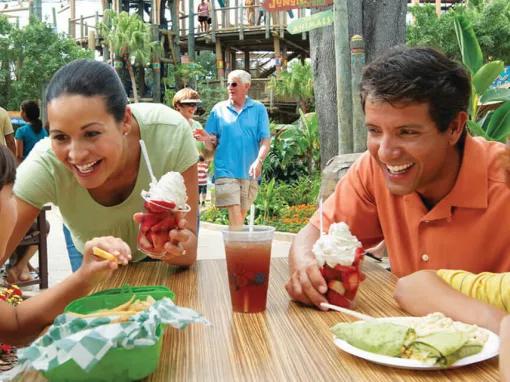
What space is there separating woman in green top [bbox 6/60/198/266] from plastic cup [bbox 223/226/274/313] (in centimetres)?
28

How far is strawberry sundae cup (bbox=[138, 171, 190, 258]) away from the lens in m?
1.77

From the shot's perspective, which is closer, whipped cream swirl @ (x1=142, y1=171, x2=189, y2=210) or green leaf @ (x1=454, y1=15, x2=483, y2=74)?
whipped cream swirl @ (x1=142, y1=171, x2=189, y2=210)

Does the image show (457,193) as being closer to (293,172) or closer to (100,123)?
(100,123)

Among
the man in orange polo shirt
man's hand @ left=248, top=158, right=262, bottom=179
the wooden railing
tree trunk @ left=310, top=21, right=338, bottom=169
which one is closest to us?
the man in orange polo shirt

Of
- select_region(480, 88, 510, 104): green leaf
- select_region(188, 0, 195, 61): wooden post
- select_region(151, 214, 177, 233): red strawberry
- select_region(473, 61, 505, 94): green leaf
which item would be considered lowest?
select_region(151, 214, 177, 233): red strawberry

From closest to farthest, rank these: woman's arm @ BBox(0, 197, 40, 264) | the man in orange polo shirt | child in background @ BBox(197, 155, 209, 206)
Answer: the man in orange polo shirt
woman's arm @ BBox(0, 197, 40, 264)
child in background @ BBox(197, 155, 209, 206)

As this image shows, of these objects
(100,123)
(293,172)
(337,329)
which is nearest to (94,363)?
(337,329)

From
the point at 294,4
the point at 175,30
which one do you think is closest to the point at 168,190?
the point at 294,4

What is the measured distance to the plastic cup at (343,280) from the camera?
5.47ft

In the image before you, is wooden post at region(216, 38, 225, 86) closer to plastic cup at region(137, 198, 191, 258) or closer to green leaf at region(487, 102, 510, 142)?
green leaf at region(487, 102, 510, 142)

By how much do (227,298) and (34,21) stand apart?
33576 mm

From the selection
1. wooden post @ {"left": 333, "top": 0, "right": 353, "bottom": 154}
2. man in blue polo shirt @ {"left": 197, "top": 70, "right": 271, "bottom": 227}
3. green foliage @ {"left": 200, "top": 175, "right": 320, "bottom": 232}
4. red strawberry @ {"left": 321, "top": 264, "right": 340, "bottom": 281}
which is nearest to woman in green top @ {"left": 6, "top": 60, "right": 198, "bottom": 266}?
red strawberry @ {"left": 321, "top": 264, "right": 340, "bottom": 281}

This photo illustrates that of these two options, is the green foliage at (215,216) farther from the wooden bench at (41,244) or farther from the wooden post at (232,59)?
the wooden post at (232,59)

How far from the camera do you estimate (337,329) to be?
135 centimetres
